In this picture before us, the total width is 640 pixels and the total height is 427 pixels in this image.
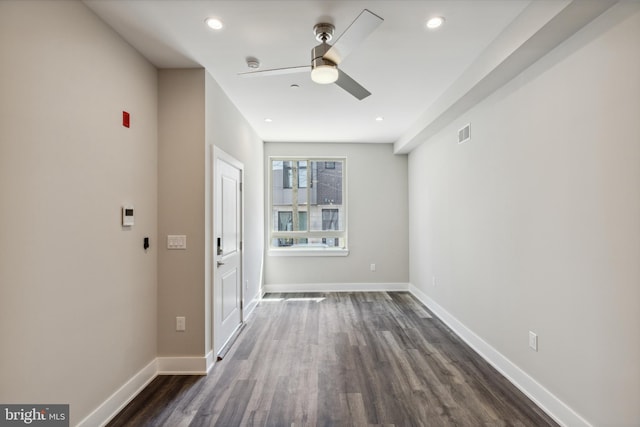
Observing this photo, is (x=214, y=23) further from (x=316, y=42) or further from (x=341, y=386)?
(x=341, y=386)

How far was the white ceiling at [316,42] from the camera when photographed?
182 centimetres

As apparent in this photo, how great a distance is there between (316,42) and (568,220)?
209 cm

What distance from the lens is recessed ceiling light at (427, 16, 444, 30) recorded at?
76.2 inches

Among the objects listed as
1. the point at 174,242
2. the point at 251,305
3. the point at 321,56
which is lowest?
the point at 251,305

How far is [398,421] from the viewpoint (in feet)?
6.39

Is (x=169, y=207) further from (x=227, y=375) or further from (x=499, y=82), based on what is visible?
(x=499, y=82)

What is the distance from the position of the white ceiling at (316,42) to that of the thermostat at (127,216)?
1239 mm

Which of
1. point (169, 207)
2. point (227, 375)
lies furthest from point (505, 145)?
point (227, 375)

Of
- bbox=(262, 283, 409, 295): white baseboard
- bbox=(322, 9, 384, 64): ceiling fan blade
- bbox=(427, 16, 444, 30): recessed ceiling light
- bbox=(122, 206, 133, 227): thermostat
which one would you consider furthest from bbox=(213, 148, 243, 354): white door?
bbox=(427, 16, 444, 30): recessed ceiling light

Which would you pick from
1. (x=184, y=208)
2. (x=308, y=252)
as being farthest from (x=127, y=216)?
(x=308, y=252)

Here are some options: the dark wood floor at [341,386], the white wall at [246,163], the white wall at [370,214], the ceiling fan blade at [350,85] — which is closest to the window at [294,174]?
the white wall at [370,214]

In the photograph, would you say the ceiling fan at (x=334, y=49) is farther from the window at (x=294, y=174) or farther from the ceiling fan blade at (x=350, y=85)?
the window at (x=294, y=174)

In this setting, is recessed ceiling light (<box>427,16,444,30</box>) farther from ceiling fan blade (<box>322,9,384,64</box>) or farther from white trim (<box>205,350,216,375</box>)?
white trim (<box>205,350,216,375</box>)

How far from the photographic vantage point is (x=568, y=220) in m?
1.87
